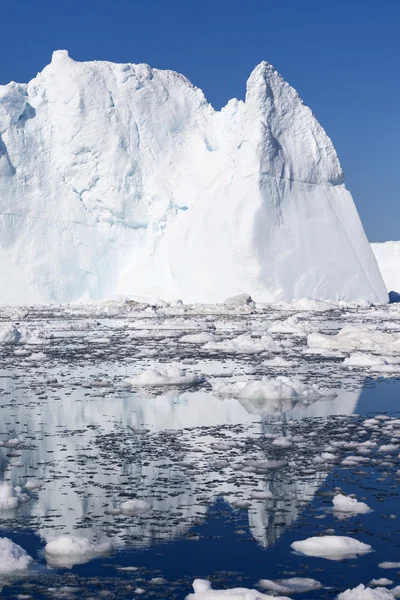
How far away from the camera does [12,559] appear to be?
12.3ft

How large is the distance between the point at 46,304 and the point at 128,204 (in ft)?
19.0

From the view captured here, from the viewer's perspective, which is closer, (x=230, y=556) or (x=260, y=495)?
(x=230, y=556)

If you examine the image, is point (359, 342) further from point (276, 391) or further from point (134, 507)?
point (134, 507)

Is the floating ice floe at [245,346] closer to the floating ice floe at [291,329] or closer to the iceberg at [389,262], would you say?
the floating ice floe at [291,329]

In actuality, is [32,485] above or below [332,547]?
above

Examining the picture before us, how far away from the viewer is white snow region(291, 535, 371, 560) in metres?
3.92

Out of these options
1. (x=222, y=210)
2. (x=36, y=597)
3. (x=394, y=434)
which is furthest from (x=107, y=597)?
(x=222, y=210)

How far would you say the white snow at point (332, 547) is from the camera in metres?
3.92

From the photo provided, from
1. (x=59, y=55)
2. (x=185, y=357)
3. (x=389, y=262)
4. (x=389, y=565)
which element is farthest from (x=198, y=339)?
(x=389, y=262)

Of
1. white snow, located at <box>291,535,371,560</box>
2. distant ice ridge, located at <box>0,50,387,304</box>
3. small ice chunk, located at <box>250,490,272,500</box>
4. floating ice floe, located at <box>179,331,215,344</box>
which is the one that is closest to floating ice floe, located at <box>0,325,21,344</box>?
floating ice floe, located at <box>179,331,215,344</box>

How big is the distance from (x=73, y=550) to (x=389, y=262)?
52.9m

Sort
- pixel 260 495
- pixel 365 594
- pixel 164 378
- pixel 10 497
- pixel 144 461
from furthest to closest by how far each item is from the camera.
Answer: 1. pixel 164 378
2. pixel 144 461
3. pixel 260 495
4. pixel 10 497
5. pixel 365 594

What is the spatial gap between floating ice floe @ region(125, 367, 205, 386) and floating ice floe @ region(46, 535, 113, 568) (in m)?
A: 5.72

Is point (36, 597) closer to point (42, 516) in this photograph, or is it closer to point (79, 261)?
point (42, 516)
